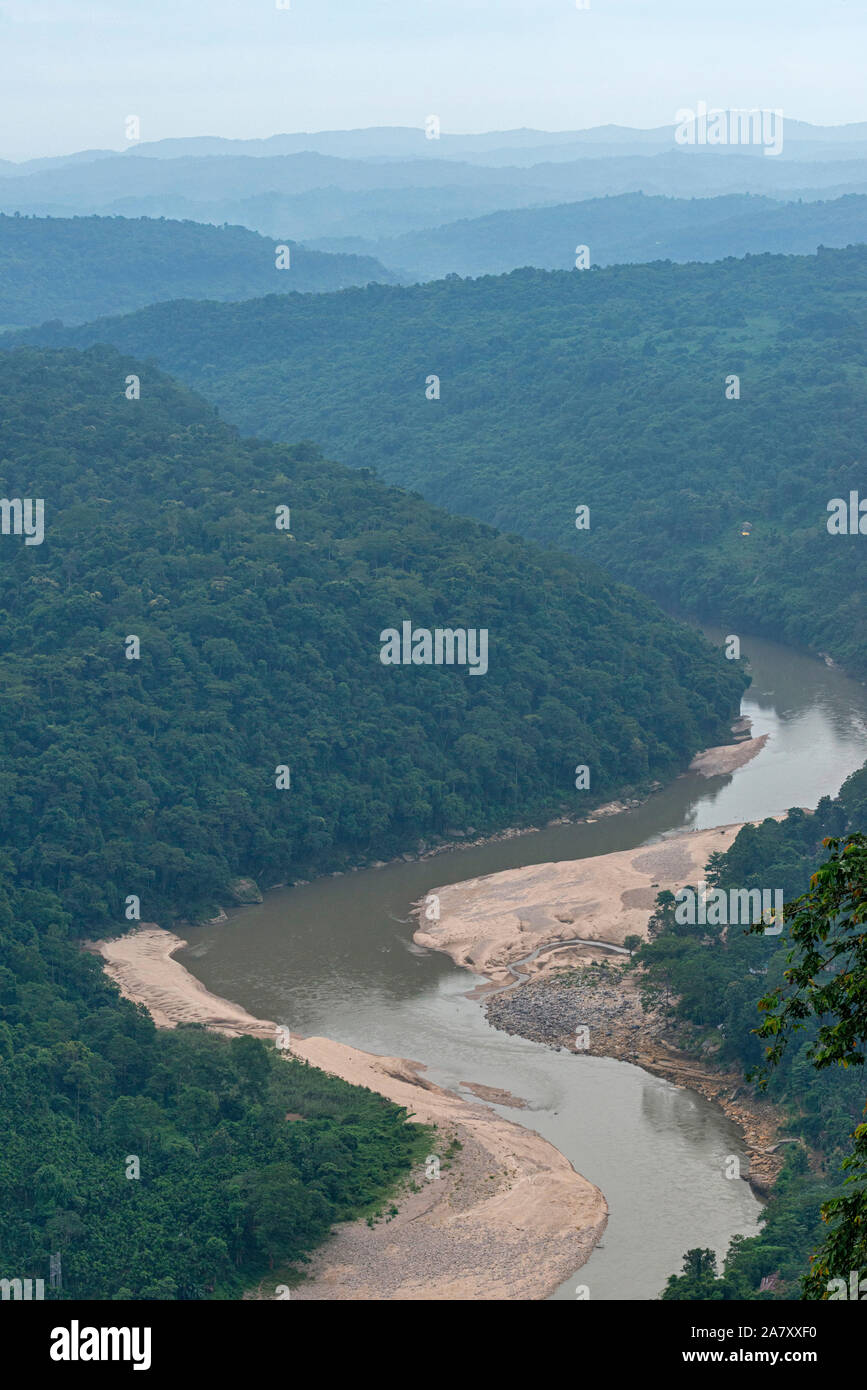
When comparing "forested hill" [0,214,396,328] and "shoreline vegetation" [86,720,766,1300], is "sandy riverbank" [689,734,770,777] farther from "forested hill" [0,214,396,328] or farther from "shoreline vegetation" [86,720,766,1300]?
"forested hill" [0,214,396,328]

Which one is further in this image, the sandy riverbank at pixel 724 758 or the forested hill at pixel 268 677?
the sandy riverbank at pixel 724 758

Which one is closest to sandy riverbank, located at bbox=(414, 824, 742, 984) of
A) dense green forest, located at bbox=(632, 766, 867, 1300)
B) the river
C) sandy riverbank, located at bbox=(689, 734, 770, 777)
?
the river

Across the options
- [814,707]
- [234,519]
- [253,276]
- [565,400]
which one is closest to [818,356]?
[565,400]

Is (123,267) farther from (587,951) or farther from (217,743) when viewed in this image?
(587,951)

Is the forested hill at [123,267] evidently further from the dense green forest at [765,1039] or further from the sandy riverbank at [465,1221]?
the sandy riverbank at [465,1221]

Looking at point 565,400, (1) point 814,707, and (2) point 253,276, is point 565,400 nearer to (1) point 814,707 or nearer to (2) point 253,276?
(1) point 814,707

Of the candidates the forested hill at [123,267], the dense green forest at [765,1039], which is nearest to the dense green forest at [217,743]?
the dense green forest at [765,1039]

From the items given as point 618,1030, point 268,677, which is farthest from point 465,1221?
point 268,677
